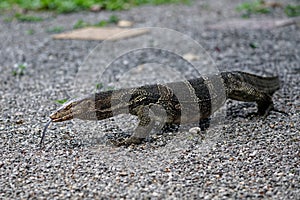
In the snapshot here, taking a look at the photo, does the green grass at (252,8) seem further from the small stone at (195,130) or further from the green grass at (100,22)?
Result: the small stone at (195,130)

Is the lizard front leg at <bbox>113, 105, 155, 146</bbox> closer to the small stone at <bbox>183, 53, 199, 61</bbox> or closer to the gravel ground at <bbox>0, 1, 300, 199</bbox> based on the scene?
the gravel ground at <bbox>0, 1, 300, 199</bbox>

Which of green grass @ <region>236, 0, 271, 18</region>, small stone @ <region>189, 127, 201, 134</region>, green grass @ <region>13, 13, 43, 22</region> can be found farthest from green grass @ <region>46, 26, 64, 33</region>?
small stone @ <region>189, 127, 201, 134</region>

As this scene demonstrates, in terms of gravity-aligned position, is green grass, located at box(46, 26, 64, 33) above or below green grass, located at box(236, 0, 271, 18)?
below

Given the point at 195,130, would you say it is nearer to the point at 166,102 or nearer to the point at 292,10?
the point at 166,102

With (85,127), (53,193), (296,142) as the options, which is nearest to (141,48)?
(85,127)

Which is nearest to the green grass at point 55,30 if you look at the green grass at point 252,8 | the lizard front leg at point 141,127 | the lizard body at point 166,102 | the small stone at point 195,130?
the green grass at point 252,8

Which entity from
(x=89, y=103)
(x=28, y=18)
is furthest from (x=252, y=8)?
(x=89, y=103)

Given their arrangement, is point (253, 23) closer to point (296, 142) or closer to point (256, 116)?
point (256, 116)
